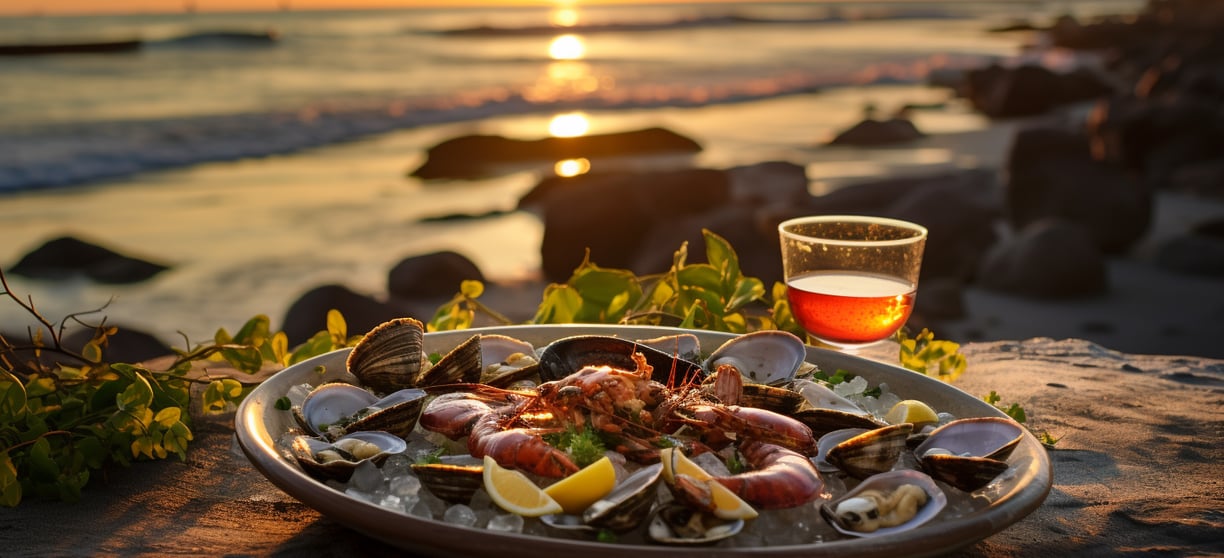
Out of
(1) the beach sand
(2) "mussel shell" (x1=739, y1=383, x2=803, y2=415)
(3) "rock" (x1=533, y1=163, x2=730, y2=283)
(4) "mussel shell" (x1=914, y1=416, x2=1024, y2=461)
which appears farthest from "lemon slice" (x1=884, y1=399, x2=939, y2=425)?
(3) "rock" (x1=533, y1=163, x2=730, y2=283)

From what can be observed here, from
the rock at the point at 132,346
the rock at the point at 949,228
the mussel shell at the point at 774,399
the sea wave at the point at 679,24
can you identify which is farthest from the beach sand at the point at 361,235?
the sea wave at the point at 679,24

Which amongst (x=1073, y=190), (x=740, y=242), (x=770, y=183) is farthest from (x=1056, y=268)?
(x=770, y=183)

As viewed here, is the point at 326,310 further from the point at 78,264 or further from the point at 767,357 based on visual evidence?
the point at 767,357

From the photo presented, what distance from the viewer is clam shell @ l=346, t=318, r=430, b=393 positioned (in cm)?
276

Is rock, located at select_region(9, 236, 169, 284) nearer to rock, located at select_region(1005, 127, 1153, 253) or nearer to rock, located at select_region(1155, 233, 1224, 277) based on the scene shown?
rock, located at select_region(1005, 127, 1153, 253)

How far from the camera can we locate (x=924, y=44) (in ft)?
194

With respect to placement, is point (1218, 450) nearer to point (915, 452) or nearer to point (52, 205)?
point (915, 452)

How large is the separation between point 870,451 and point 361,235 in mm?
12289

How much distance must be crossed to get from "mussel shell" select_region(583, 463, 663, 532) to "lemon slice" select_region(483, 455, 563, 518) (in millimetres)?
88

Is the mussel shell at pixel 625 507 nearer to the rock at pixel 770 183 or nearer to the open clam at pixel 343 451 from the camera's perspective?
the open clam at pixel 343 451

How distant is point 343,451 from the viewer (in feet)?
7.63

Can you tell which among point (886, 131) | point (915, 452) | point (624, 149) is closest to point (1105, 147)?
point (886, 131)

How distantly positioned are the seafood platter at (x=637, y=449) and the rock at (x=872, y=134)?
19.3 metres

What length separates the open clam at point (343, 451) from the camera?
86.0 inches
